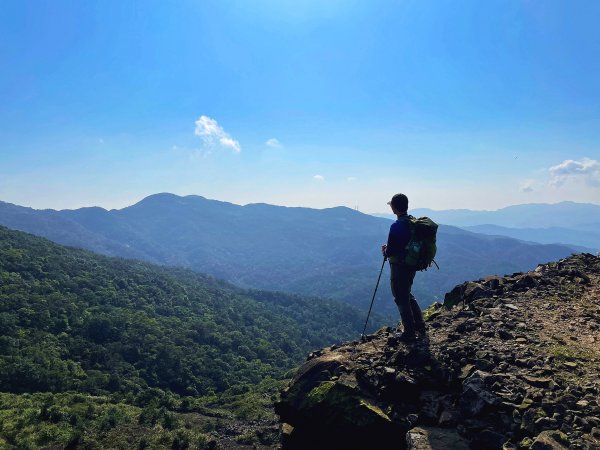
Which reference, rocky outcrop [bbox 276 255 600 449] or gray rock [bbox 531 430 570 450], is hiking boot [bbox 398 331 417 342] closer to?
rocky outcrop [bbox 276 255 600 449]

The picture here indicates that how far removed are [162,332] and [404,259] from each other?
324 feet

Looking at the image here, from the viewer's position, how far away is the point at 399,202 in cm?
993

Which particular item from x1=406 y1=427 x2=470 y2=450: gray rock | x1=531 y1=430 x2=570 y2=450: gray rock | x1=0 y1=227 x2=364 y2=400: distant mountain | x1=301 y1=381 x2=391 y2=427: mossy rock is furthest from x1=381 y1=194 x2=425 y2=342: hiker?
x1=0 y1=227 x2=364 y2=400: distant mountain

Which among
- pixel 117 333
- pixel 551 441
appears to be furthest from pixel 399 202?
pixel 117 333

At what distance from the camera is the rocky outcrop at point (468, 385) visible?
6223 millimetres

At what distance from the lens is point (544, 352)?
8094 millimetres

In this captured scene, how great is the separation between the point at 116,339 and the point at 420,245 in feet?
306

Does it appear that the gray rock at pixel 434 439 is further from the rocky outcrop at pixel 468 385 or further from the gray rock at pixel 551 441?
the gray rock at pixel 551 441

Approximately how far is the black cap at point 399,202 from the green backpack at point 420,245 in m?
0.41

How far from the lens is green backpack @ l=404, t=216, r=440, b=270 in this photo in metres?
9.55

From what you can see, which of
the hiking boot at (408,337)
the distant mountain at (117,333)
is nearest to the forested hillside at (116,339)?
the distant mountain at (117,333)

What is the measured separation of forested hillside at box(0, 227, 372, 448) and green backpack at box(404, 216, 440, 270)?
3651 centimetres

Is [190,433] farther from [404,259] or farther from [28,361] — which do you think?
[28,361]

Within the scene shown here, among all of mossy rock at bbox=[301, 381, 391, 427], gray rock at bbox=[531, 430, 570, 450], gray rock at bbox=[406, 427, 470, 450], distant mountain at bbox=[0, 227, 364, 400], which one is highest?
gray rock at bbox=[531, 430, 570, 450]
